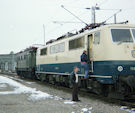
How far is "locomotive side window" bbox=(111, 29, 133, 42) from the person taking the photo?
10625 millimetres

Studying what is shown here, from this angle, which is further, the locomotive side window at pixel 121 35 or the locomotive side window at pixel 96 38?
the locomotive side window at pixel 96 38

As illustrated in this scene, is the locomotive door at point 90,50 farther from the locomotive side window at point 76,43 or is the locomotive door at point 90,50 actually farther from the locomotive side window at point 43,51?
the locomotive side window at point 43,51

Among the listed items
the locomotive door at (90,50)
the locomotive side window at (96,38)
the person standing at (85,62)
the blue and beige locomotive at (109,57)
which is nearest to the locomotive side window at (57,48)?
the blue and beige locomotive at (109,57)

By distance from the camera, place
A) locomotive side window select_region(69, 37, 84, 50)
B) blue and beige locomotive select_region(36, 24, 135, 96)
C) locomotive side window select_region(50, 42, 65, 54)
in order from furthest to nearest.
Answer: locomotive side window select_region(50, 42, 65, 54) → locomotive side window select_region(69, 37, 84, 50) → blue and beige locomotive select_region(36, 24, 135, 96)

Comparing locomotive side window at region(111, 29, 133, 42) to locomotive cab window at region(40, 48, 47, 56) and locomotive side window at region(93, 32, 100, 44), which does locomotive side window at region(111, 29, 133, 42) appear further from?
locomotive cab window at region(40, 48, 47, 56)

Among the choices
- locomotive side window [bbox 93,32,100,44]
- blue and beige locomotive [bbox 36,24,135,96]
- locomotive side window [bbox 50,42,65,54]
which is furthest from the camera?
locomotive side window [bbox 50,42,65,54]

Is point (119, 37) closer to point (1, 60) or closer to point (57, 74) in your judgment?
point (57, 74)

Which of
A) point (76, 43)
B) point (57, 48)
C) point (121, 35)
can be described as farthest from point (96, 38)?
point (57, 48)

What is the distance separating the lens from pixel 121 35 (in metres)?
10.8

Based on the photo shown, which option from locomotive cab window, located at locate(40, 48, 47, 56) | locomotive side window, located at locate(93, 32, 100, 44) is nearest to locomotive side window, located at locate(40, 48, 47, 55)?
locomotive cab window, located at locate(40, 48, 47, 56)

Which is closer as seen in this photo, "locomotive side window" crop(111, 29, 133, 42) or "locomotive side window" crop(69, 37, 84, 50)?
"locomotive side window" crop(111, 29, 133, 42)

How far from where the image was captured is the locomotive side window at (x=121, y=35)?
1062 centimetres

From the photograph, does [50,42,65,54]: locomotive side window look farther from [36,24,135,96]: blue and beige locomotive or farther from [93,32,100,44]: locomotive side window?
[93,32,100,44]: locomotive side window

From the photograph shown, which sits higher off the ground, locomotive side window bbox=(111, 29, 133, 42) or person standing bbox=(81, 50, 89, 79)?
locomotive side window bbox=(111, 29, 133, 42)
